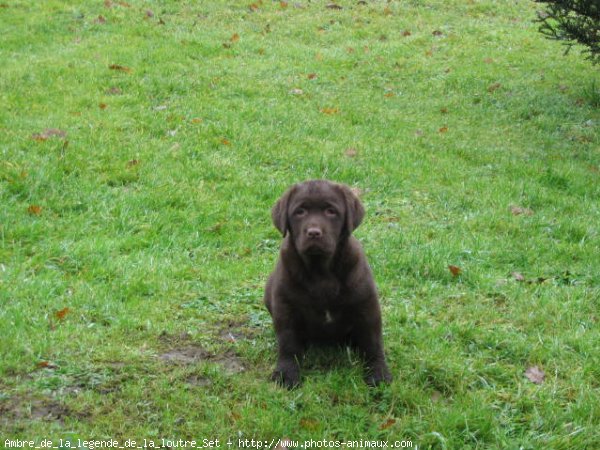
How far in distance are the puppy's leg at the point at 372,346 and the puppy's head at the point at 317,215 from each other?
507 millimetres

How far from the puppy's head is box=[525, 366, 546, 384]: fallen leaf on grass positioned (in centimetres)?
143

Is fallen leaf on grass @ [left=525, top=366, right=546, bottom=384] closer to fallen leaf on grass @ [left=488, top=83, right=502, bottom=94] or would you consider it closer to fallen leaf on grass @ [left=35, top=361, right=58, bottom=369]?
fallen leaf on grass @ [left=35, top=361, right=58, bottom=369]

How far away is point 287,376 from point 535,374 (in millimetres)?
1564

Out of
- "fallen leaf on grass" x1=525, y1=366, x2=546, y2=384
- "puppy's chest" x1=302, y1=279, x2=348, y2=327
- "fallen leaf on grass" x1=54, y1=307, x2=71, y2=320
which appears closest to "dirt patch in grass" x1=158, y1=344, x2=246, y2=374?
"puppy's chest" x1=302, y1=279, x2=348, y2=327

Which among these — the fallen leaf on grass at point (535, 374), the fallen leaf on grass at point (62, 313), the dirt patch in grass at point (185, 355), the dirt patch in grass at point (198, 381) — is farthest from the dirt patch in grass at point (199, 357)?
the fallen leaf on grass at point (535, 374)

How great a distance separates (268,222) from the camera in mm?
7457

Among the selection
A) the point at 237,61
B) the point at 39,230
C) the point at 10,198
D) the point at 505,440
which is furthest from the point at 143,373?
the point at 237,61

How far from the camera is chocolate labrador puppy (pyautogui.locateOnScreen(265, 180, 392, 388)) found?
15.3ft

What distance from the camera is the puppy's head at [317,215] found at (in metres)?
4.49

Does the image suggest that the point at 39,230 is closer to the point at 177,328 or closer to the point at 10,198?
the point at 10,198

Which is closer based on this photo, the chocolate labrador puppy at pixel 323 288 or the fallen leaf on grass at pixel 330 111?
the chocolate labrador puppy at pixel 323 288

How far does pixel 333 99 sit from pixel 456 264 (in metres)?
5.37

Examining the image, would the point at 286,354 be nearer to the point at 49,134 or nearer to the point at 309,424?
the point at 309,424

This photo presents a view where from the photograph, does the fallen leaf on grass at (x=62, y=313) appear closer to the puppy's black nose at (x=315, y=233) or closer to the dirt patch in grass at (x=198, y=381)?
the dirt patch in grass at (x=198, y=381)
